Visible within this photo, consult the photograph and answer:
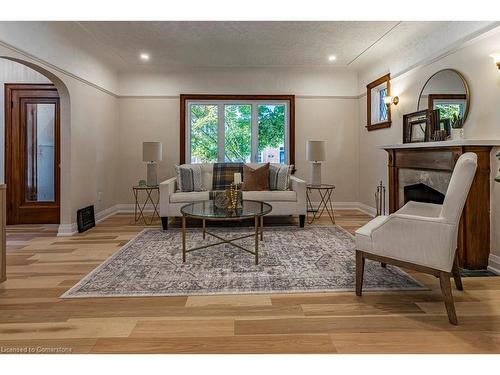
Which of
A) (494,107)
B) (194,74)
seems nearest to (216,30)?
(194,74)

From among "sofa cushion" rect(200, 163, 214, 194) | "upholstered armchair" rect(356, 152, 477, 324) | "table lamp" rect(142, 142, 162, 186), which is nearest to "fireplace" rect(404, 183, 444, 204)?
"upholstered armchair" rect(356, 152, 477, 324)

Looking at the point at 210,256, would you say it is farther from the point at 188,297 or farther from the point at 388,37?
the point at 388,37

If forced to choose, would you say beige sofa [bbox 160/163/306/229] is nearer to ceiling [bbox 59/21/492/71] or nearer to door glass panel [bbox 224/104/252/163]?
door glass panel [bbox 224/104/252/163]

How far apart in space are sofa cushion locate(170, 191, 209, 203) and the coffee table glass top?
0.96 meters

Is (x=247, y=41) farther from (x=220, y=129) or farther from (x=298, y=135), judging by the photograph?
(x=298, y=135)

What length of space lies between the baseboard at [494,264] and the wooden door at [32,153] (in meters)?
5.30

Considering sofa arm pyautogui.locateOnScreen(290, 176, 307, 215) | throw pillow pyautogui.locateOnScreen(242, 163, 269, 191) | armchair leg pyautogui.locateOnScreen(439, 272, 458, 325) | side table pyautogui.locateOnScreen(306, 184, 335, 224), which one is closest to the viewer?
armchair leg pyautogui.locateOnScreen(439, 272, 458, 325)

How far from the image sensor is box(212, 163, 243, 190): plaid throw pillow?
16.9 feet

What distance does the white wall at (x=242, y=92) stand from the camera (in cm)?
593

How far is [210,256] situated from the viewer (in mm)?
3275

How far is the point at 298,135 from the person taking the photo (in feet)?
19.9

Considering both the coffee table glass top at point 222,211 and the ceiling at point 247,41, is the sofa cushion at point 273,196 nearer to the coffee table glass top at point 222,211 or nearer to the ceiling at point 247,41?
the coffee table glass top at point 222,211

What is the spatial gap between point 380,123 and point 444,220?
349 cm

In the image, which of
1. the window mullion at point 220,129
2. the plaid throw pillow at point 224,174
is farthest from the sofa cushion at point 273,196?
the window mullion at point 220,129
